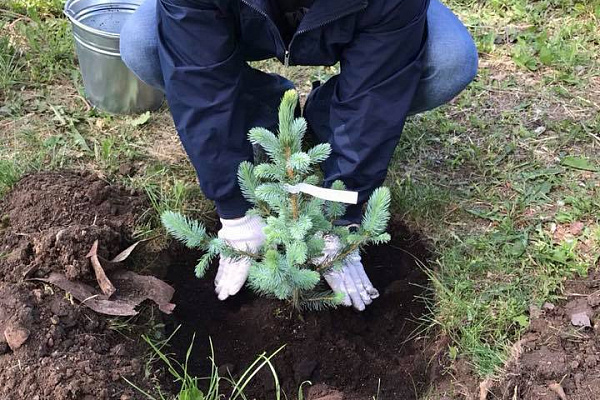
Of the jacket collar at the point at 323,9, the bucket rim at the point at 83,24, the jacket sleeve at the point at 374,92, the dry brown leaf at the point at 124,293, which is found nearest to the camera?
the jacket collar at the point at 323,9

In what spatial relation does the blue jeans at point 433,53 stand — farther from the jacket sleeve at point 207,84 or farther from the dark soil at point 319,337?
the dark soil at point 319,337

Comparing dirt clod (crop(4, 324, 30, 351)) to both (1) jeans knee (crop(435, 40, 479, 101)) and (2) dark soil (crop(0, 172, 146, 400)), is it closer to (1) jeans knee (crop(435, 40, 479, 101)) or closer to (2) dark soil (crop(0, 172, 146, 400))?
(2) dark soil (crop(0, 172, 146, 400))

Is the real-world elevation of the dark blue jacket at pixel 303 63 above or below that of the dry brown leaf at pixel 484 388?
above

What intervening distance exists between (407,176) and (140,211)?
1.04 meters

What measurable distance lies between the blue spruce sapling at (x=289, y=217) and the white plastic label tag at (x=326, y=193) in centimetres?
1

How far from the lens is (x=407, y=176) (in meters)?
2.83

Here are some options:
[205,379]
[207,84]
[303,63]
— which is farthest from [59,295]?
[303,63]

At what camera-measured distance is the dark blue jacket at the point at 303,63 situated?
198 centimetres

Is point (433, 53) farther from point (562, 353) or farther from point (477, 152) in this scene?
point (562, 353)

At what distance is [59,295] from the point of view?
2184 mm

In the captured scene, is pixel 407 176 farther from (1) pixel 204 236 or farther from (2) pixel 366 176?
(1) pixel 204 236

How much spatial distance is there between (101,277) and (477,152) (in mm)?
1587

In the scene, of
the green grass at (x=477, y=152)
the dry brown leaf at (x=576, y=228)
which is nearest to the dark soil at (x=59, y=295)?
the green grass at (x=477, y=152)

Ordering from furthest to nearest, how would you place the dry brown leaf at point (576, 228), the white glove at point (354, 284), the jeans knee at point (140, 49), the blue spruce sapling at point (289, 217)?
the dry brown leaf at point (576, 228), the jeans knee at point (140, 49), the white glove at point (354, 284), the blue spruce sapling at point (289, 217)
